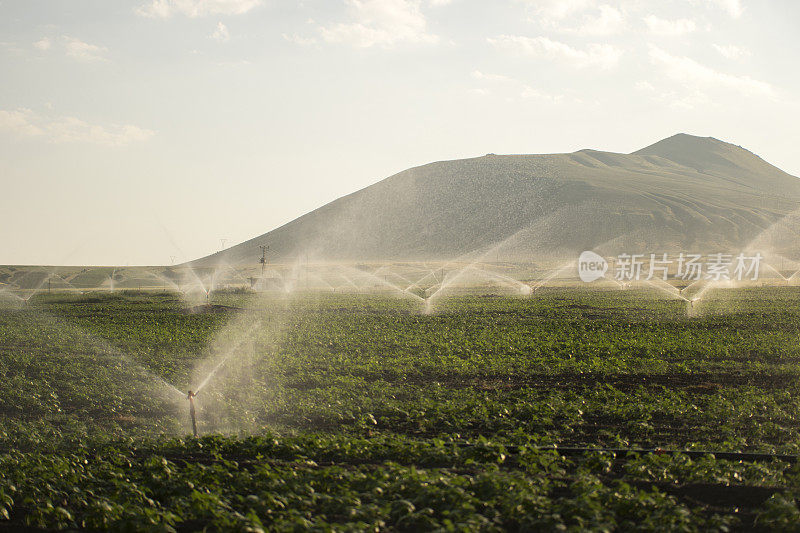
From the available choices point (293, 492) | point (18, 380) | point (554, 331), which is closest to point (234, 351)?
point (18, 380)

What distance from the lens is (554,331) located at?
33.5 m

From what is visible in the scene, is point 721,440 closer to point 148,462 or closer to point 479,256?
point 148,462

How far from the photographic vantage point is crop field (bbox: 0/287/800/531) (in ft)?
28.7

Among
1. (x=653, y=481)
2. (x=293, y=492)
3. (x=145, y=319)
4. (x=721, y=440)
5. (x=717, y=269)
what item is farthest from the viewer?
(x=717, y=269)

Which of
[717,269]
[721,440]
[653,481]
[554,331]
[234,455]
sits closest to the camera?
[653,481]

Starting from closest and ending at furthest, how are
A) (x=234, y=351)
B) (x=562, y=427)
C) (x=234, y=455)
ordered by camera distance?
(x=234, y=455) < (x=562, y=427) < (x=234, y=351)

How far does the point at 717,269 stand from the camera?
136 m

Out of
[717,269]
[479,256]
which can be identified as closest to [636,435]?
[717,269]

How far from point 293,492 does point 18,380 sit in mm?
16037

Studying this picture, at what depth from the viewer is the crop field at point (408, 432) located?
8734 mm

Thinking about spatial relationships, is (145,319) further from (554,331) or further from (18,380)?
(554,331)

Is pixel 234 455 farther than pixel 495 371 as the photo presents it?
No

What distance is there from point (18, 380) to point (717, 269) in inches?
5432

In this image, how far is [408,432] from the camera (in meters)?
14.2
